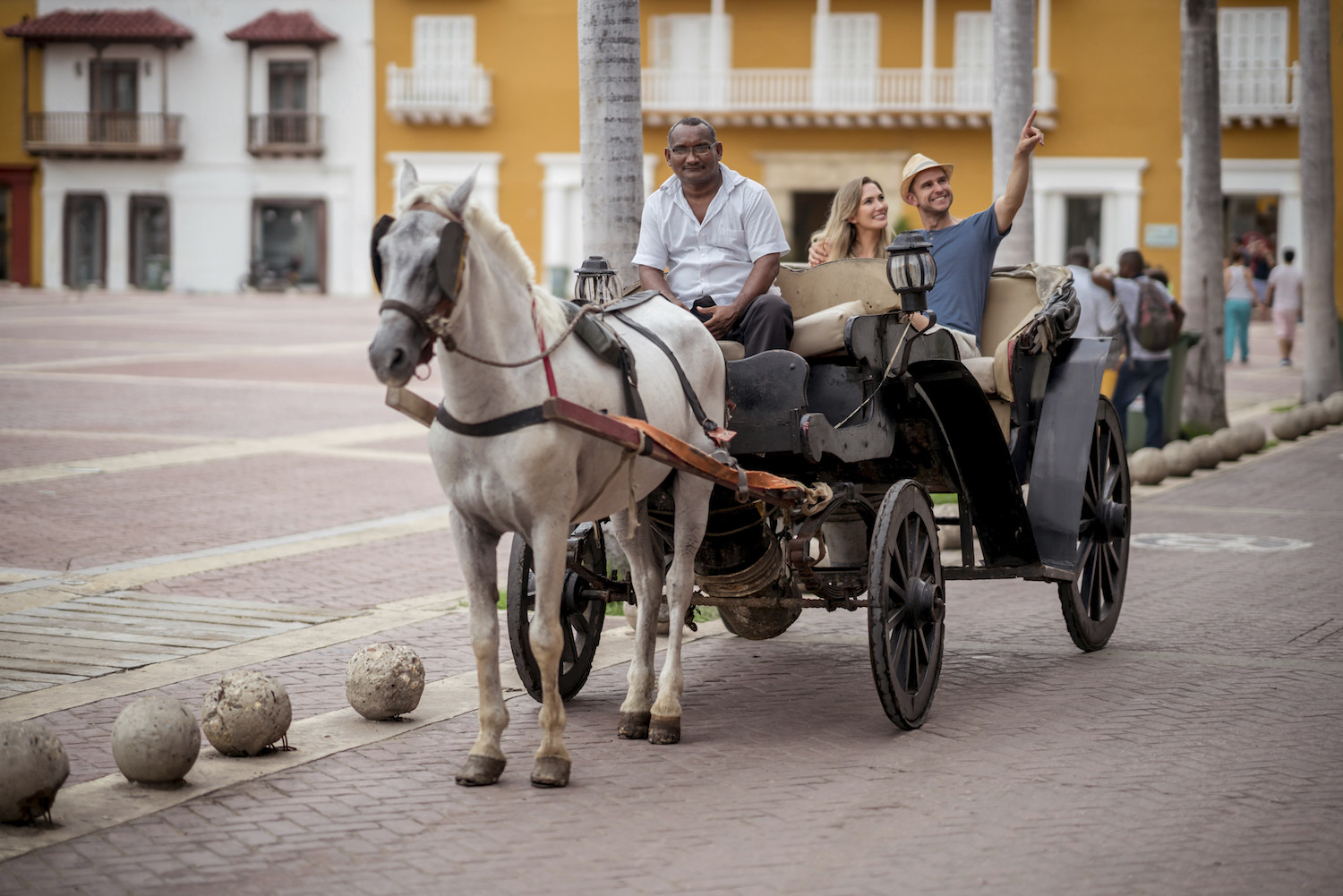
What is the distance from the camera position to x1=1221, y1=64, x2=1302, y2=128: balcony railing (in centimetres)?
4078

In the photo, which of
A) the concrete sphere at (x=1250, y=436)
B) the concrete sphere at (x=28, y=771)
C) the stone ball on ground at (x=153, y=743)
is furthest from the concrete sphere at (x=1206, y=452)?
the concrete sphere at (x=28, y=771)

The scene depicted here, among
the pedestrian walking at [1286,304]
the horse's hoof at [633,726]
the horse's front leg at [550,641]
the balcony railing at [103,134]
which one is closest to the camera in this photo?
the horse's front leg at [550,641]

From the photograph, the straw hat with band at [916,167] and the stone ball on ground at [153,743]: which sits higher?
the straw hat with band at [916,167]

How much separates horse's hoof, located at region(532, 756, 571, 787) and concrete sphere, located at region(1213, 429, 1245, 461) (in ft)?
39.8

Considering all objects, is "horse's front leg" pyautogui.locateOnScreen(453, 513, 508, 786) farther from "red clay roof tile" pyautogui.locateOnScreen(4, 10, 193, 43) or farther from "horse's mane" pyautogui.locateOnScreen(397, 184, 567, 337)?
"red clay roof tile" pyautogui.locateOnScreen(4, 10, 193, 43)

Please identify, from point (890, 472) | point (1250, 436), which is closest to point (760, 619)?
point (890, 472)

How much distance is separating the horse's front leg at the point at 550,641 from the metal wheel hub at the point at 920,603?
63.9 inches

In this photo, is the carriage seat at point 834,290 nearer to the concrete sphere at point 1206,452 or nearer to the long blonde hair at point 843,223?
the long blonde hair at point 843,223

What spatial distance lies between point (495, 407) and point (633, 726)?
1.63m

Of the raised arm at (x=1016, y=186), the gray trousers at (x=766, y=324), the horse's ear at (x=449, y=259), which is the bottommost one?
the gray trousers at (x=766, y=324)

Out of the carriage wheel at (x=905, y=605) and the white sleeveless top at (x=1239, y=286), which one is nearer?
the carriage wheel at (x=905, y=605)

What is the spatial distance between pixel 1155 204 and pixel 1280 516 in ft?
103

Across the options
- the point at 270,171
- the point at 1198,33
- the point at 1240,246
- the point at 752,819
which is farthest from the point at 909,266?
the point at 270,171

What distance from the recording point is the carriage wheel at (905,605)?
20.3ft
